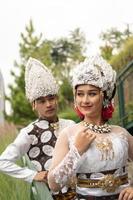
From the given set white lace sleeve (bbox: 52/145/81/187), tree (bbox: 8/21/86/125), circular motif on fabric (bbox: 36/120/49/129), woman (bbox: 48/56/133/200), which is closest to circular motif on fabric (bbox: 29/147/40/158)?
circular motif on fabric (bbox: 36/120/49/129)

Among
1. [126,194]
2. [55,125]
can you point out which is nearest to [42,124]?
[55,125]

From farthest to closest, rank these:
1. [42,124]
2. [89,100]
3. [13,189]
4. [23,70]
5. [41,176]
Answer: [23,70] < [13,189] < [42,124] < [41,176] < [89,100]

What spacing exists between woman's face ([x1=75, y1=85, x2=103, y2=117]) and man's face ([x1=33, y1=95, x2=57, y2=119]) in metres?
0.92

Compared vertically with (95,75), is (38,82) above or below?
below

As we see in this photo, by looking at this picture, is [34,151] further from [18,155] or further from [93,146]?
[93,146]

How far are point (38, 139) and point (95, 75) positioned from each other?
1.03 meters

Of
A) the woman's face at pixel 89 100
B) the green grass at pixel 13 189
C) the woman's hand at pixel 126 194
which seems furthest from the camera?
the green grass at pixel 13 189

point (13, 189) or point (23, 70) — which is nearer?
point (13, 189)

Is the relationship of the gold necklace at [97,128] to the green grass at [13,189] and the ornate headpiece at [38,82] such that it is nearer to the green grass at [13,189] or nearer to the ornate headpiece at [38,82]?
the ornate headpiece at [38,82]

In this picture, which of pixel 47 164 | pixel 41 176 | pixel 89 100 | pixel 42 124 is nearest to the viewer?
pixel 89 100

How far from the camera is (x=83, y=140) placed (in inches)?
103

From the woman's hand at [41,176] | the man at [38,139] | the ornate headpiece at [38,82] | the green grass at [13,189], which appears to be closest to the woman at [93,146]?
the woman's hand at [41,176]

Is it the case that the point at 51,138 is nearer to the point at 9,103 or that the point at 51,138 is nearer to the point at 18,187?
the point at 18,187

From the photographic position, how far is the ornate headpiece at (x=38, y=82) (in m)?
3.78
